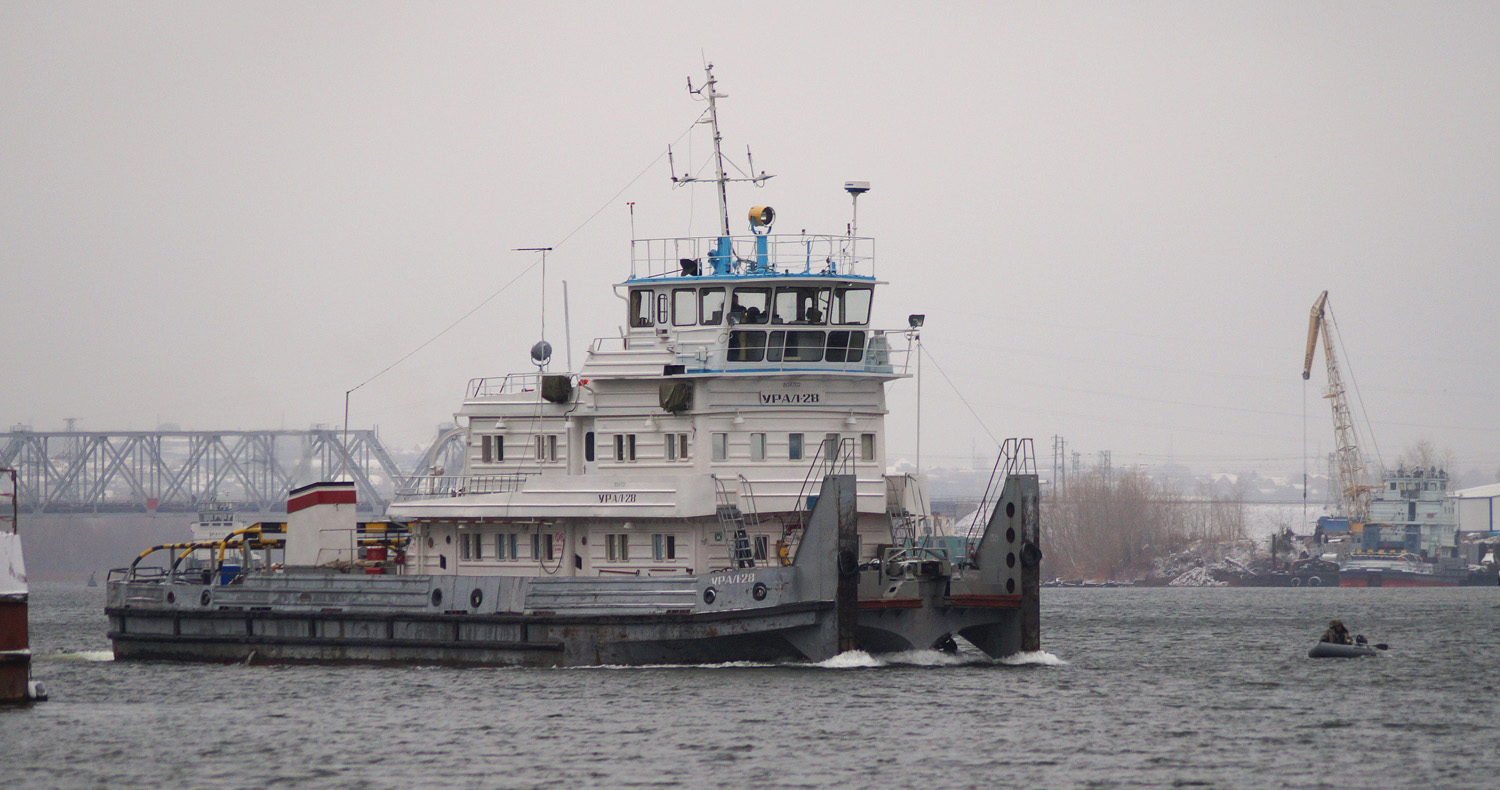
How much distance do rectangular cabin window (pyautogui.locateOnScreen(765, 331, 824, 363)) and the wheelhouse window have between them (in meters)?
0.16

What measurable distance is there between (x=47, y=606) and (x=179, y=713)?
211ft

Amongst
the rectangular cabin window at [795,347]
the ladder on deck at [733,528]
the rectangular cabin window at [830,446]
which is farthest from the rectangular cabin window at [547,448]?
the rectangular cabin window at [830,446]

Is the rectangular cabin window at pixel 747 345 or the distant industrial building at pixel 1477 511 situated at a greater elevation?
the rectangular cabin window at pixel 747 345

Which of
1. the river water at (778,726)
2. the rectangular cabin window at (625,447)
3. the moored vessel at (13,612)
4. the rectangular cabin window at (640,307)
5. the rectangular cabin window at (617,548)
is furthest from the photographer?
the rectangular cabin window at (640,307)

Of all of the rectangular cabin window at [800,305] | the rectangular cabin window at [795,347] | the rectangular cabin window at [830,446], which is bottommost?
the rectangular cabin window at [830,446]

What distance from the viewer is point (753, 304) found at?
34.2 meters

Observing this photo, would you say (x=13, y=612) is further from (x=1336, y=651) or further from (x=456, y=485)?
(x=1336, y=651)

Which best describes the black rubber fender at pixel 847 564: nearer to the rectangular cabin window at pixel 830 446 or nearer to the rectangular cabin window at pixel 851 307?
the rectangular cabin window at pixel 830 446

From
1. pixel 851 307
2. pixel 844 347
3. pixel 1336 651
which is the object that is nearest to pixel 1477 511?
pixel 1336 651

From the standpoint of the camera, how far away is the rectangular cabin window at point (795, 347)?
3384 centimetres

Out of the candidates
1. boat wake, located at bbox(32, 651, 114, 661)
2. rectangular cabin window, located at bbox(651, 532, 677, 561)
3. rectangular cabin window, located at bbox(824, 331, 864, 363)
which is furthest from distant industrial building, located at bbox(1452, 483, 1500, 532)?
rectangular cabin window, located at bbox(651, 532, 677, 561)

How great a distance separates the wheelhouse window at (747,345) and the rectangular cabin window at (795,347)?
0.16 metres

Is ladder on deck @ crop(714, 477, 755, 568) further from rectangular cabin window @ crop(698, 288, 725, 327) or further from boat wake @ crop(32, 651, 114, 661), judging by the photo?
boat wake @ crop(32, 651, 114, 661)

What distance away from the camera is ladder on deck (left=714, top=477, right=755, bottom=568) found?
3192 cm
